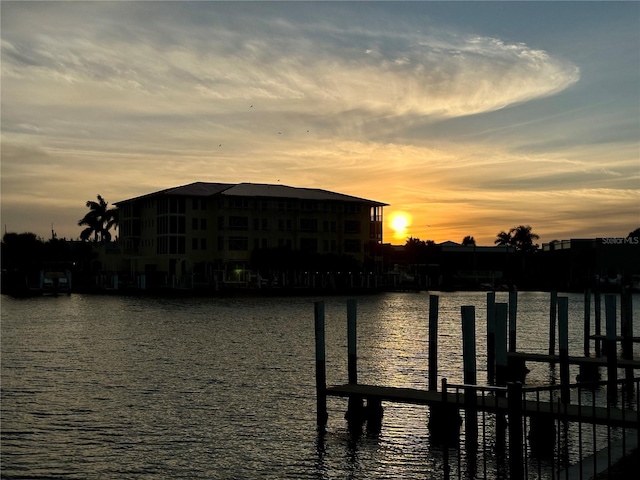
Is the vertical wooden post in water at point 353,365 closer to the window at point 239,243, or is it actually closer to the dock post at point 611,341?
the dock post at point 611,341

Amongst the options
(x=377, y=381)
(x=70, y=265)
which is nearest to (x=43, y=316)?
(x=377, y=381)

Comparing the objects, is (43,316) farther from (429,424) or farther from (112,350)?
(429,424)

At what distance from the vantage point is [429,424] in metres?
24.1

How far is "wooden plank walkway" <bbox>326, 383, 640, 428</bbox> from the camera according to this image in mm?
18078

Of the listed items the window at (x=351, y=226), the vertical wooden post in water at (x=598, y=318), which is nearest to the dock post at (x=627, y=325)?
the vertical wooden post in water at (x=598, y=318)

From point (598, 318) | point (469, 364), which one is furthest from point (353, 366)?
point (598, 318)

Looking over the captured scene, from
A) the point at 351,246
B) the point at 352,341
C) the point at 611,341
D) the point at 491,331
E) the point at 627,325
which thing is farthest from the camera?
the point at 351,246

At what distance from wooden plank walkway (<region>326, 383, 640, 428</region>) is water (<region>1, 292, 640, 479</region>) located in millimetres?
1243

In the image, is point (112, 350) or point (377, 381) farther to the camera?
point (112, 350)

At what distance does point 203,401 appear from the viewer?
30.0 metres

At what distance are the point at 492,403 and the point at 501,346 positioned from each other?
4.16m

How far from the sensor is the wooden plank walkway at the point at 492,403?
59.3ft

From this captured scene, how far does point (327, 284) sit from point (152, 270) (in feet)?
100

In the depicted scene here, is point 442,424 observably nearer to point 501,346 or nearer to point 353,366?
point 501,346
